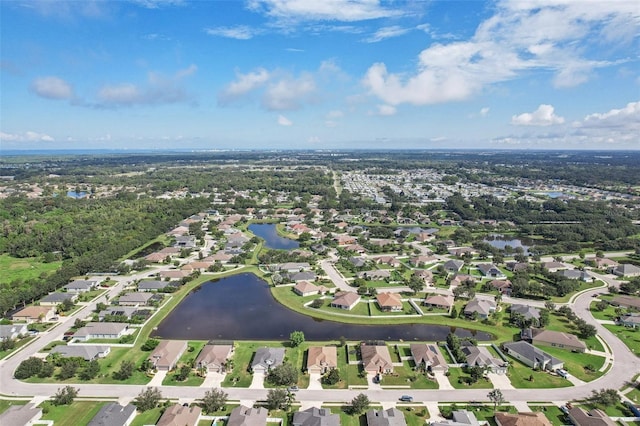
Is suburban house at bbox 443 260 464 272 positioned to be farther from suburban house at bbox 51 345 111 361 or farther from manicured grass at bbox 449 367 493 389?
suburban house at bbox 51 345 111 361

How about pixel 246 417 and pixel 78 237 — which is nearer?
pixel 246 417

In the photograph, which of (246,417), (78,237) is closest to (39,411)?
(246,417)

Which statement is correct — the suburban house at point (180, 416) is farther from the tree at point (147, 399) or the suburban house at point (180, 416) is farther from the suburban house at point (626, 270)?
the suburban house at point (626, 270)

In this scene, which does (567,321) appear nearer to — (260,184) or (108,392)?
(108,392)

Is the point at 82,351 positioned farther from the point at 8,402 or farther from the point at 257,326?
the point at 257,326

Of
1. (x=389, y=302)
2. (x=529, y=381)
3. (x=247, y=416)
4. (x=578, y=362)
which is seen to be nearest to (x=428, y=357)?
(x=529, y=381)

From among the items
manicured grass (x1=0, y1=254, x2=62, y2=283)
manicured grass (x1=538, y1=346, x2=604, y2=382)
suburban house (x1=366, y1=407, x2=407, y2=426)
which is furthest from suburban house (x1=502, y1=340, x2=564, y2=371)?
manicured grass (x1=0, y1=254, x2=62, y2=283)
